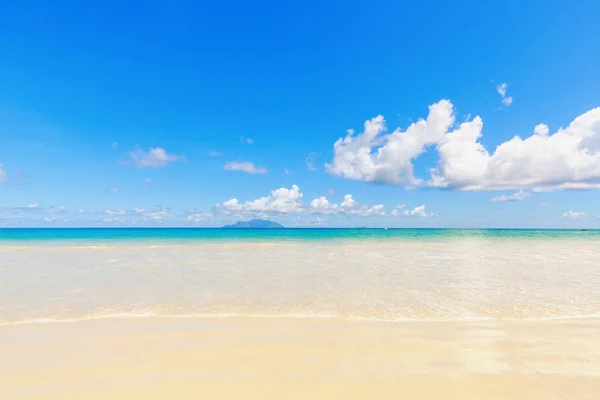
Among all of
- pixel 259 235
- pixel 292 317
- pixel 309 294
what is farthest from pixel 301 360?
pixel 259 235

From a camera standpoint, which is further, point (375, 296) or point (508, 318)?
point (375, 296)

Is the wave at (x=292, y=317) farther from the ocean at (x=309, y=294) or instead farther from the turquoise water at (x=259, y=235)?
the turquoise water at (x=259, y=235)

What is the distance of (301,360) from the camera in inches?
204

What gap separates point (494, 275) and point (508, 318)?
7.52 metres

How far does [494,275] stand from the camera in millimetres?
13961

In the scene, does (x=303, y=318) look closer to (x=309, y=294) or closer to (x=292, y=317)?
(x=292, y=317)

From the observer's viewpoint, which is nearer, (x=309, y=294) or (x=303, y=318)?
(x=303, y=318)

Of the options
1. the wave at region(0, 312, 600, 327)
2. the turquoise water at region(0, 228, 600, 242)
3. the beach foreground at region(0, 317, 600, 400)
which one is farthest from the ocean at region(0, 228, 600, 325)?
the turquoise water at region(0, 228, 600, 242)

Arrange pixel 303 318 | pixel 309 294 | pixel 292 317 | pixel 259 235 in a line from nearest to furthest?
pixel 303 318, pixel 292 317, pixel 309 294, pixel 259 235

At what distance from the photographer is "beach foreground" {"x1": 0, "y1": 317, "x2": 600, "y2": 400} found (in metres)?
4.25

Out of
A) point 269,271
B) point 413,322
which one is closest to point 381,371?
point 413,322

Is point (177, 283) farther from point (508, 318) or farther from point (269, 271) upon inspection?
point (508, 318)

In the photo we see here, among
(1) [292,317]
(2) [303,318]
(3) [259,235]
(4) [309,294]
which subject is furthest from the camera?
(3) [259,235]

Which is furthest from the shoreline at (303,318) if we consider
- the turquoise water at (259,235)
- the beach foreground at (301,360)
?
the turquoise water at (259,235)
